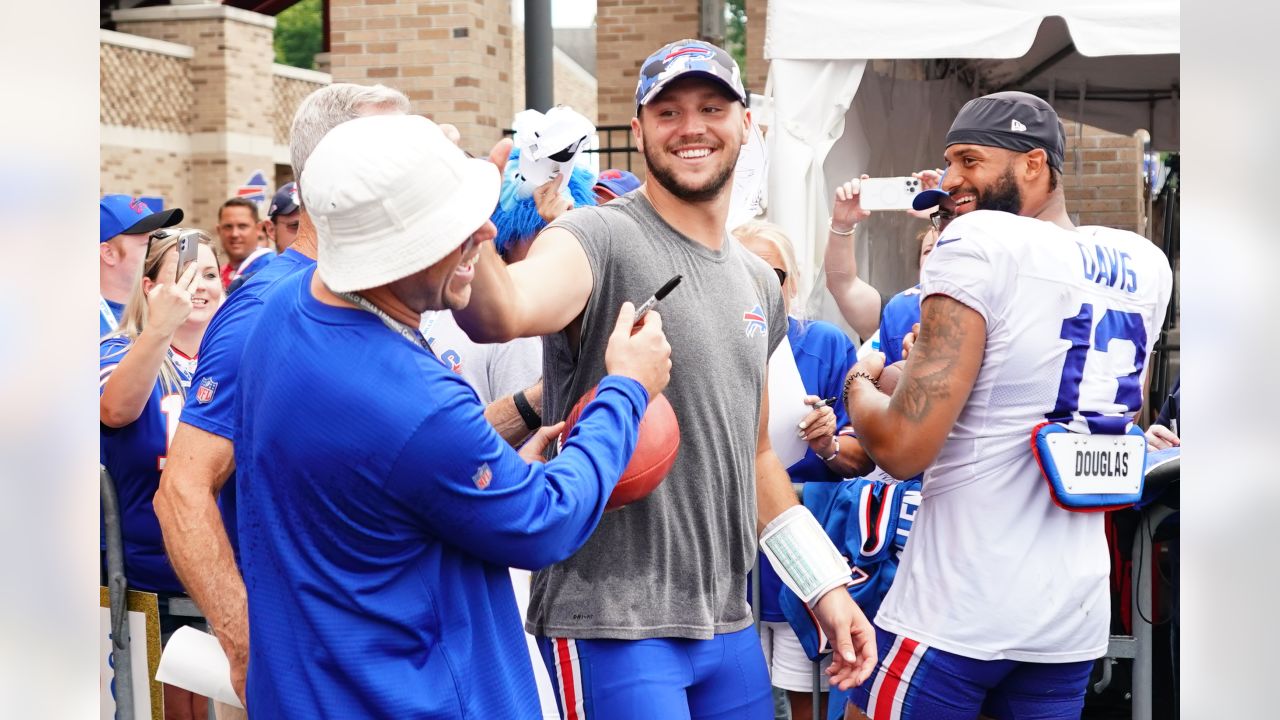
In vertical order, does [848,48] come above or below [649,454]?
above

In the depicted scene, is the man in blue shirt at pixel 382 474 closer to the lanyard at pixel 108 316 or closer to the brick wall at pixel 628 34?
the lanyard at pixel 108 316

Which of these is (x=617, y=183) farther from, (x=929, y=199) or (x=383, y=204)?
(x=383, y=204)

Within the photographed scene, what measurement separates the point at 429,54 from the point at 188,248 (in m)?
5.92

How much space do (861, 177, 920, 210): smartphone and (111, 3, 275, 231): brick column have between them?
18671 mm

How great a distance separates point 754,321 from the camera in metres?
3.01

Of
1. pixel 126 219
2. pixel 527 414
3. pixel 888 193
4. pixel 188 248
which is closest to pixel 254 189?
pixel 126 219

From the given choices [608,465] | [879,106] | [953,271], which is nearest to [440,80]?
[879,106]

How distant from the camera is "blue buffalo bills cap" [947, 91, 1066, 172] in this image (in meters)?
3.52

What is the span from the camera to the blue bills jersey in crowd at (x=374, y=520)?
6.68ft

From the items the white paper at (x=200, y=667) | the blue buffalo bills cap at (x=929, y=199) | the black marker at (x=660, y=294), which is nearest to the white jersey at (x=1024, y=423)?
the blue buffalo bills cap at (x=929, y=199)

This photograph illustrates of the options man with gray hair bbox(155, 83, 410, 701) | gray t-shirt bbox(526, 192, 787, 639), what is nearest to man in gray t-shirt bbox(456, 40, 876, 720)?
gray t-shirt bbox(526, 192, 787, 639)

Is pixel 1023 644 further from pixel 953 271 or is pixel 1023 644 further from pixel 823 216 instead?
pixel 823 216

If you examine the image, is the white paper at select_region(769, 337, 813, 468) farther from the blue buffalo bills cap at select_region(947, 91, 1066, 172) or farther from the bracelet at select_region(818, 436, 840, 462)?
the blue buffalo bills cap at select_region(947, 91, 1066, 172)
